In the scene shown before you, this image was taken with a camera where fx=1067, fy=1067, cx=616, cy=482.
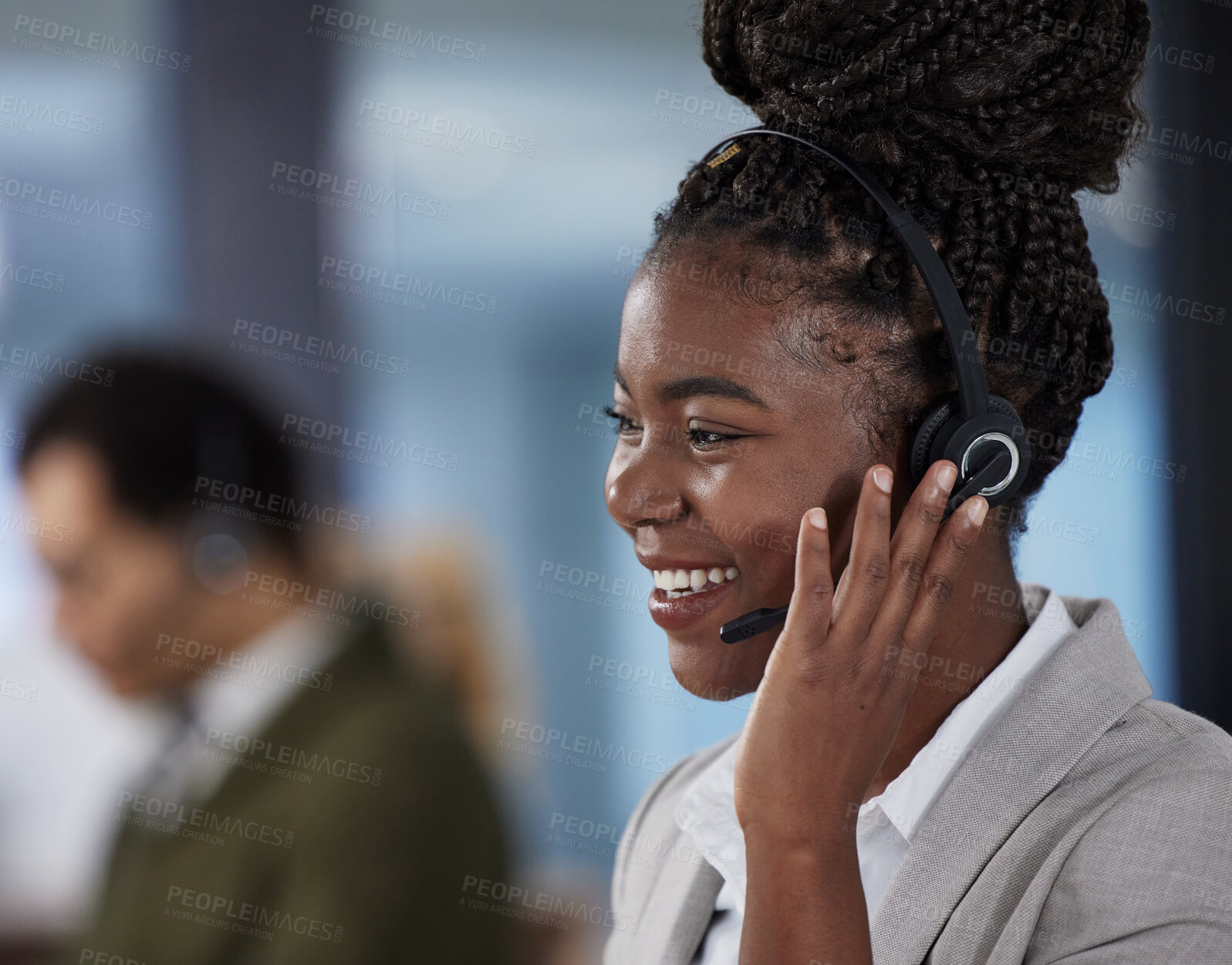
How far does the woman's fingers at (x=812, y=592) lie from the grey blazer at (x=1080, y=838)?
186 mm

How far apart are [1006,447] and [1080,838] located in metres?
0.31

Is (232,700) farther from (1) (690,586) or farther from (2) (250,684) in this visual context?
(1) (690,586)

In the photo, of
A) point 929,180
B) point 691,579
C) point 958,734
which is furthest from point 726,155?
point 958,734

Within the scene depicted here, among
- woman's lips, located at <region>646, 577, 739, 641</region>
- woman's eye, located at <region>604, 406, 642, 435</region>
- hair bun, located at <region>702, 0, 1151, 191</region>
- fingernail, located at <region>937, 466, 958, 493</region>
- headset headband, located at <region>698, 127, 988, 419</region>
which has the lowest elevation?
woman's lips, located at <region>646, 577, 739, 641</region>

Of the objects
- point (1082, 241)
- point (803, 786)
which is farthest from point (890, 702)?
point (1082, 241)

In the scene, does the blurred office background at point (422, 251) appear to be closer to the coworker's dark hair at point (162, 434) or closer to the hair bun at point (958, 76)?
the coworker's dark hair at point (162, 434)

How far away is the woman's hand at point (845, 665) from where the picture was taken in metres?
0.81

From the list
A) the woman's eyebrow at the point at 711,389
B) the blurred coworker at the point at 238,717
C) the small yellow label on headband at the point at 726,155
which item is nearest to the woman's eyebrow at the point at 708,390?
the woman's eyebrow at the point at 711,389

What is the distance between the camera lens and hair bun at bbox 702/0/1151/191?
914mm

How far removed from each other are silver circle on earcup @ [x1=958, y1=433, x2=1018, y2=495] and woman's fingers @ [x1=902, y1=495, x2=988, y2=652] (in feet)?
0.07

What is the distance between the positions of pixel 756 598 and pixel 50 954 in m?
1.80

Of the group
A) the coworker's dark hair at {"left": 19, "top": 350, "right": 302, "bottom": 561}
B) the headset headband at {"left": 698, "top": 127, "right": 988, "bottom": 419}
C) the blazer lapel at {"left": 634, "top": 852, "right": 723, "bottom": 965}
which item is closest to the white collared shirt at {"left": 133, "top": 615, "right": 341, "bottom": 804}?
the coworker's dark hair at {"left": 19, "top": 350, "right": 302, "bottom": 561}

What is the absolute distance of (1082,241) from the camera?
98 centimetres

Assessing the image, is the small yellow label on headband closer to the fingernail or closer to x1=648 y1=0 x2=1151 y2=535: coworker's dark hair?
x1=648 y1=0 x2=1151 y2=535: coworker's dark hair
